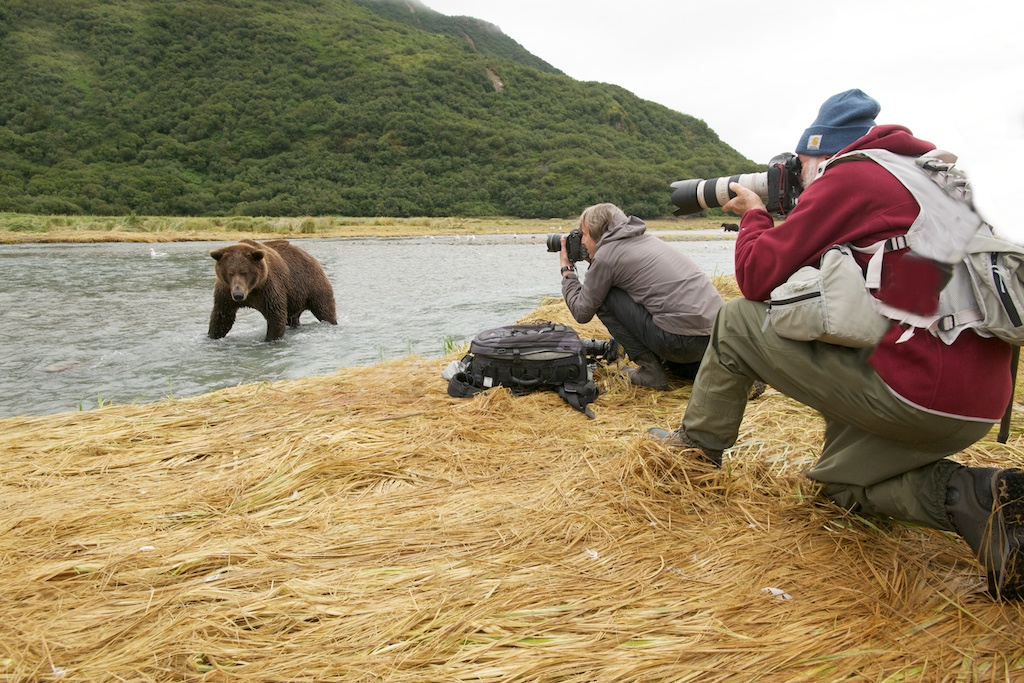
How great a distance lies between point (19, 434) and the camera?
3439 mm

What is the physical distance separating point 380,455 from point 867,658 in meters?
2.06

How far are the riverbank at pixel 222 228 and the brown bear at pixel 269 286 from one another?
607 inches

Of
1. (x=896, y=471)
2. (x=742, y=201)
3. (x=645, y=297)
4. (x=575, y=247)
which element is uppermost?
(x=742, y=201)

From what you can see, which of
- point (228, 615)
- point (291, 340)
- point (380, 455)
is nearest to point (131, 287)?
point (291, 340)

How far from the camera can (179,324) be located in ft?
31.3

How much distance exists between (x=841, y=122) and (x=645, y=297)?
2022 millimetres

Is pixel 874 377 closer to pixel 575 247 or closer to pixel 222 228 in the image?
pixel 575 247

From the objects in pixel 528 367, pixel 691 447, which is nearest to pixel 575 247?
pixel 528 367

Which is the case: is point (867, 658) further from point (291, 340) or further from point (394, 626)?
point (291, 340)

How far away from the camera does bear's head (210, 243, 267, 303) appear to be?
7.66 m

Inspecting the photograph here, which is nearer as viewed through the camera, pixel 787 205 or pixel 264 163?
pixel 787 205

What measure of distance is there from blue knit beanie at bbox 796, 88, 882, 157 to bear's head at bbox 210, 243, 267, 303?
7.08 m

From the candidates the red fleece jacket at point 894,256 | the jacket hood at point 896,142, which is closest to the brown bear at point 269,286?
the red fleece jacket at point 894,256

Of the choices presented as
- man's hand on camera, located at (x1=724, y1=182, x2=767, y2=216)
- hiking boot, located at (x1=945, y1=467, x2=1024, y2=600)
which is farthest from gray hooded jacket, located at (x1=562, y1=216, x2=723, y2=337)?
hiking boot, located at (x1=945, y1=467, x2=1024, y2=600)
